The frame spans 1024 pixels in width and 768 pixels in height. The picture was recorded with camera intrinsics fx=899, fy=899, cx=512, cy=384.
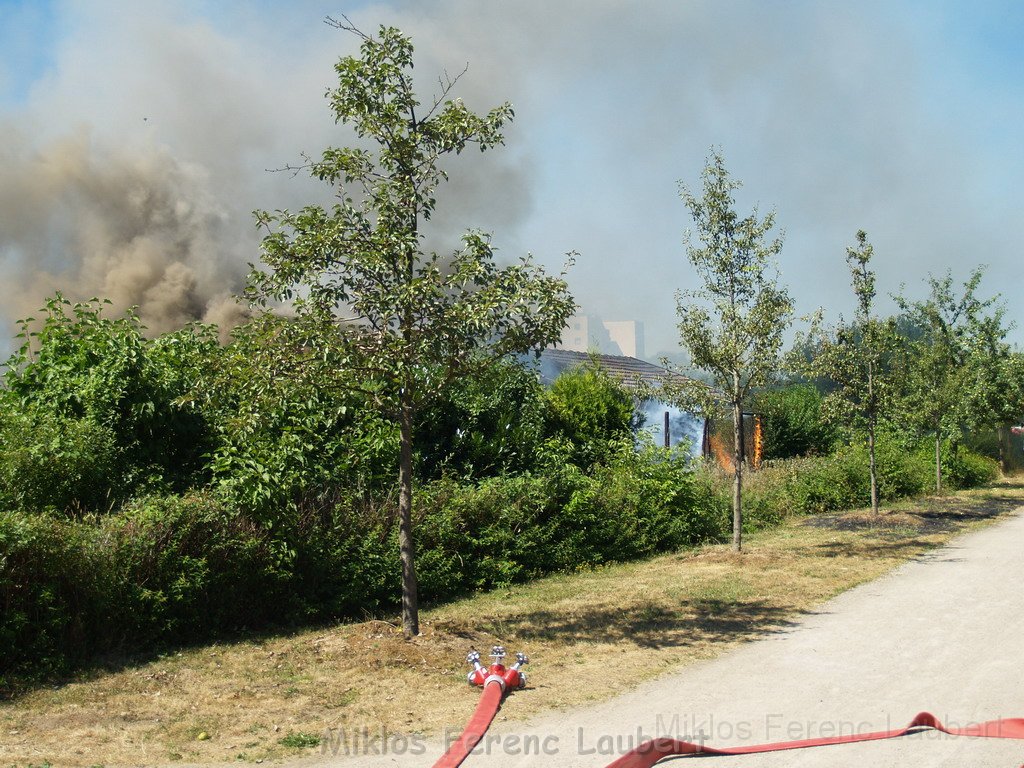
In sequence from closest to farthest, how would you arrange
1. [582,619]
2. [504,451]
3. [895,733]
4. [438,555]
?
[895,733]
[582,619]
[438,555]
[504,451]

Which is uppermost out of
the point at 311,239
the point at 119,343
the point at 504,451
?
the point at 311,239

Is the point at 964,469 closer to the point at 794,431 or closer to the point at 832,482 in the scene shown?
the point at 794,431

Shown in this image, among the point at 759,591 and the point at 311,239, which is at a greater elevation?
the point at 311,239

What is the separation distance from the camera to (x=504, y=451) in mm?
12242

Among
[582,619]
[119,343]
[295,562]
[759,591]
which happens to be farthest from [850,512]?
[119,343]

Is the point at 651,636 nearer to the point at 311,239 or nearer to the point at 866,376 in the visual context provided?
the point at 311,239

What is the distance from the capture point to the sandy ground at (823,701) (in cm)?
493

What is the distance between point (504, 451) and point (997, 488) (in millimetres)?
19668

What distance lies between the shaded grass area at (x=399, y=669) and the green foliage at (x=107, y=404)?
197 cm

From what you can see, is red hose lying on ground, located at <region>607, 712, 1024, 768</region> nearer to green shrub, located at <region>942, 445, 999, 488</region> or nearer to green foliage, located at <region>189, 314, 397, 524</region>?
green foliage, located at <region>189, 314, 397, 524</region>

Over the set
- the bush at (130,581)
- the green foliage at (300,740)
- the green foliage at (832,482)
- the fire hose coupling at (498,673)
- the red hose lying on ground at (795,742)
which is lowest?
the green foliage at (300,740)

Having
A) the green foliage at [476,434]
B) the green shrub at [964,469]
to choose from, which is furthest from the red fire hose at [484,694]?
the green shrub at [964,469]

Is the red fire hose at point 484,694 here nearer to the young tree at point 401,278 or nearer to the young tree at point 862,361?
the young tree at point 401,278

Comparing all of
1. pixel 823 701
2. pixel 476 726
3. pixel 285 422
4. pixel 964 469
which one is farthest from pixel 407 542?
pixel 964 469
